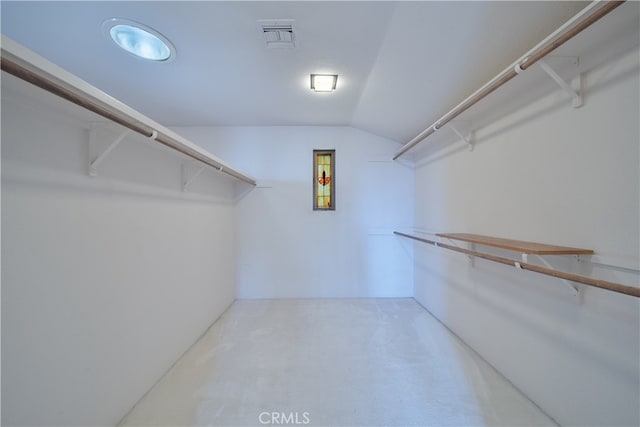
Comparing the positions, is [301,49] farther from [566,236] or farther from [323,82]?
[566,236]

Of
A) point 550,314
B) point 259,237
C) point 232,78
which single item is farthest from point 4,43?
point 259,237

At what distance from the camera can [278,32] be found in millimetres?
1689

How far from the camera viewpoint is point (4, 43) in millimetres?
669

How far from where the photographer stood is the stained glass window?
A: 364cm

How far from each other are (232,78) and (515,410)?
3.20m

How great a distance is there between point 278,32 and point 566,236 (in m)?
2.14

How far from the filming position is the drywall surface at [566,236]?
1114mm

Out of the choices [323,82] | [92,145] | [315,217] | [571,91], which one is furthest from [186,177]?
[571,91]

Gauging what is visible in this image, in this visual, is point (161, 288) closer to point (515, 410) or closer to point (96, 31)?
point (96, 31)

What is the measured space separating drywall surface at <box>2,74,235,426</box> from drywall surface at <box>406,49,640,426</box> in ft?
7.97

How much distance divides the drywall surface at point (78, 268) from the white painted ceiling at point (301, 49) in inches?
32.0

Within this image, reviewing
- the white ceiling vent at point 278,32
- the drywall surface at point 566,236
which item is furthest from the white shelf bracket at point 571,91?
the white ceiling vent at point 278,32

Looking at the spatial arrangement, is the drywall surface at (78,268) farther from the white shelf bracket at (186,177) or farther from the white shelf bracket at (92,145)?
the white shelf bracket at (186,177)

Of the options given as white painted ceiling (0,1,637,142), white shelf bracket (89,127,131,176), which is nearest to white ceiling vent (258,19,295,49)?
white painted ceiling (0,1,637,142)
